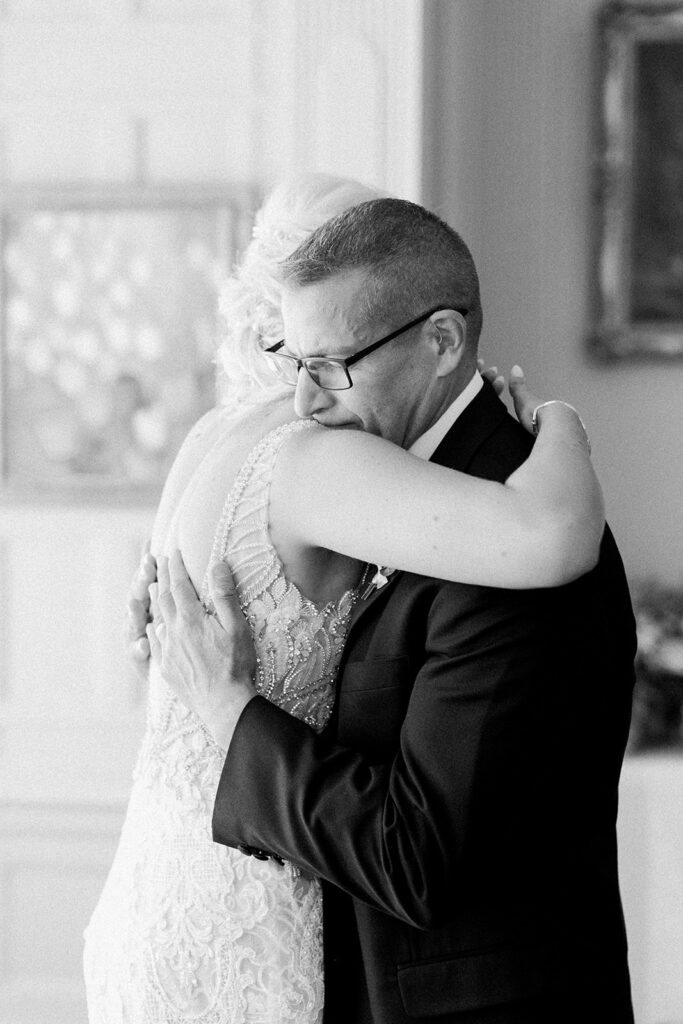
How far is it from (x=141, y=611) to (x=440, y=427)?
0.60 metres

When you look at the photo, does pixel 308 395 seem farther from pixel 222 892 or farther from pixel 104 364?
pixel 104 364

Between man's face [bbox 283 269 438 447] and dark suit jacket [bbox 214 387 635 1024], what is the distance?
2.8 inches

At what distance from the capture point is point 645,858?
3557 millimetres

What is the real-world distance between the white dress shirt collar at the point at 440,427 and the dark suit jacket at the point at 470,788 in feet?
0.06

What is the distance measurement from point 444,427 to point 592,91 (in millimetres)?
3046

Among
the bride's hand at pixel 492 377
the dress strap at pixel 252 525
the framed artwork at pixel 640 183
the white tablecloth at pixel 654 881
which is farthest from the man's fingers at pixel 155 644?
the framed artwork at pixel 640 183

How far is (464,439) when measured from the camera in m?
1.53

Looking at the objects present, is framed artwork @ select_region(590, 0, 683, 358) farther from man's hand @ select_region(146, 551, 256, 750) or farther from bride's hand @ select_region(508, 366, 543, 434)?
man's hand @ select_region(146, 551, 256, 750)

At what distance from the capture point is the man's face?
146 centimetres

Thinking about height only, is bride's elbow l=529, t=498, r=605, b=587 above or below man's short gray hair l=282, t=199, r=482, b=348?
below

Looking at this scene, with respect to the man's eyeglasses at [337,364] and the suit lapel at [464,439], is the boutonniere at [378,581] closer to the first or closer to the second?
the suit lapel at [464,439]

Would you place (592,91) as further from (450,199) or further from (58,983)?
(58,983)

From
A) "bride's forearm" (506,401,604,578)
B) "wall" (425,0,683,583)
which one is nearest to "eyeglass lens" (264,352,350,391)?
"bride's forearm" (506,401,604,578)

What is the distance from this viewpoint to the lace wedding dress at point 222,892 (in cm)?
161
